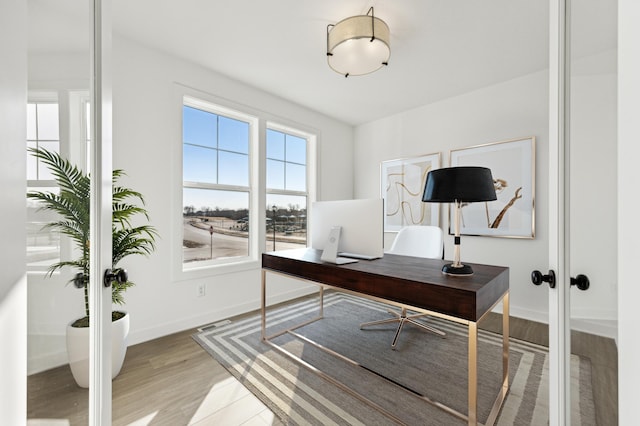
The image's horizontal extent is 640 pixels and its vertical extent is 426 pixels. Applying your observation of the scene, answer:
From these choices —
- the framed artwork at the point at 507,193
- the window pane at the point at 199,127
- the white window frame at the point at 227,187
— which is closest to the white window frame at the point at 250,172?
the white window frame at the point at 227,187

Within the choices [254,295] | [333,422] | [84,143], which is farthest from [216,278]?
[84,143]

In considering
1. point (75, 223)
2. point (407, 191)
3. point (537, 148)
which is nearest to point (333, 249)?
point (75, 223)

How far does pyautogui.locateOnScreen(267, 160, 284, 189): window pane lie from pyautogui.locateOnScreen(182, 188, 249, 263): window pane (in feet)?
1.35

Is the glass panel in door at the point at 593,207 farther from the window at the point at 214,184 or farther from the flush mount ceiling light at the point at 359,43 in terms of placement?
the window at the point at 214,184

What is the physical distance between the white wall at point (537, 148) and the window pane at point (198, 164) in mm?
2420

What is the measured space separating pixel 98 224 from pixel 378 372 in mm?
1877

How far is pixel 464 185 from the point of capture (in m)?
1.46

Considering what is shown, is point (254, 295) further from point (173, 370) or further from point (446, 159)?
point (446, 159)

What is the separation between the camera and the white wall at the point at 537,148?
69 cm

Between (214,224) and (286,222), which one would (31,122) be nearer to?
(214,224)

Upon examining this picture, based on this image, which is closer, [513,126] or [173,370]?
[173,370]
